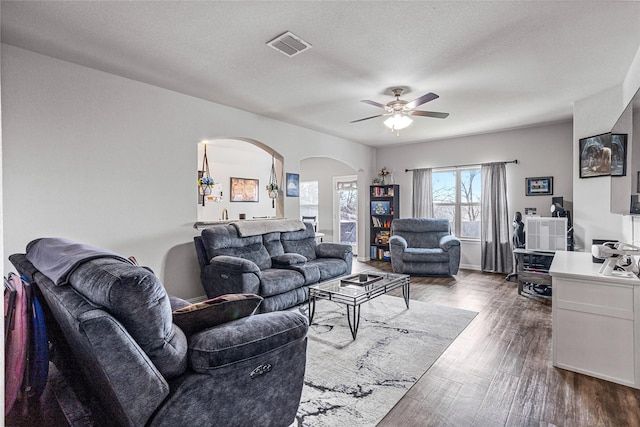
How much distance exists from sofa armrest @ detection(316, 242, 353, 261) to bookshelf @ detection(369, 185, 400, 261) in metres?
2.65

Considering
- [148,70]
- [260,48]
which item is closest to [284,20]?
[260,48]

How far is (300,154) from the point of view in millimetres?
5574

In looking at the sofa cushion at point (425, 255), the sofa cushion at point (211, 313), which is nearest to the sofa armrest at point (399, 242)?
the sofa cushion at point (425, 255)

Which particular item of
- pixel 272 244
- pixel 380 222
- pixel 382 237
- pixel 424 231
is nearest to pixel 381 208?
pixel 380 222

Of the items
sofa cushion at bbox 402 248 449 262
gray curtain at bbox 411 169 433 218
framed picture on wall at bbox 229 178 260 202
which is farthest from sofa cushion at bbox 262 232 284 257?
framed picture on wall at bbox 229 178 260 202

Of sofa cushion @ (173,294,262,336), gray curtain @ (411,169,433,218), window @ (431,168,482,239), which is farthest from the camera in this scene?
gray curtain @ (411,169,433,218)

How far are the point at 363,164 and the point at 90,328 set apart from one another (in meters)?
6.55

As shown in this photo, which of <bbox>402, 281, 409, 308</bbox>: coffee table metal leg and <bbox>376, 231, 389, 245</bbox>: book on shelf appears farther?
<bbox>376, 231, 389, 245</bbox>: book on shelf

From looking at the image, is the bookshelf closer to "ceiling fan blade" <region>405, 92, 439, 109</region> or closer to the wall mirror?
"ceiling fan blade" <region>405, 92, 439, 109</region>

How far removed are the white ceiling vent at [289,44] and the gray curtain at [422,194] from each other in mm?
4693

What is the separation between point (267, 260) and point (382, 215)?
3.80m

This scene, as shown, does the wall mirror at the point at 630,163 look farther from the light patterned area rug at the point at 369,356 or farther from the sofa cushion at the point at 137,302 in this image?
the sofa cushion at the point at 137,302

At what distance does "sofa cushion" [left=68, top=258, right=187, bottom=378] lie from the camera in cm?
124

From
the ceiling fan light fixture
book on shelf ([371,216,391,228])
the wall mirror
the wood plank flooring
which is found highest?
the ceiling fan light fixture
